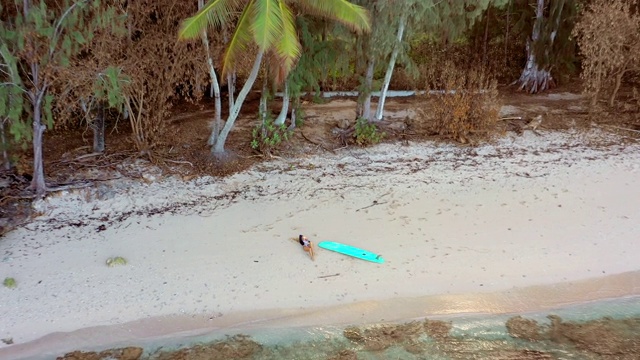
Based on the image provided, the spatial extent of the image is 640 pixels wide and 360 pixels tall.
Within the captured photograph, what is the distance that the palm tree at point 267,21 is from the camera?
26.1 feet

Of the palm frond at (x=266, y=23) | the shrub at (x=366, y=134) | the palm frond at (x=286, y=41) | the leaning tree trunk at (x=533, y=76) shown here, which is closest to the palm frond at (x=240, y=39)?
the palm frond at (x=266, y=23)

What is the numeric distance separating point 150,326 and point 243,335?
1247mm

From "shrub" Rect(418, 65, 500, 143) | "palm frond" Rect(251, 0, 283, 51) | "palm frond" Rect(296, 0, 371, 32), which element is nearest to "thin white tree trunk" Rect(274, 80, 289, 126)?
"shrub" Rect(418, 65, 500, 143)

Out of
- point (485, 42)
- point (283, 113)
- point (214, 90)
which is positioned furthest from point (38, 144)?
point (485, 42)

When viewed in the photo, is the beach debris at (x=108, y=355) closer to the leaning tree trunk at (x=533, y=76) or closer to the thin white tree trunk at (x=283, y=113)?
the thin white tree trunk at (x=283, y=113)

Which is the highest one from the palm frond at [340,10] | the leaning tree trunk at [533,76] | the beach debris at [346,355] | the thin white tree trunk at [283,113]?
the palm frond at [340,10]

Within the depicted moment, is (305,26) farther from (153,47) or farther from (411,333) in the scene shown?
(411,333)

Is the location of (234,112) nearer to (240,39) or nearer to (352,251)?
(240,39)

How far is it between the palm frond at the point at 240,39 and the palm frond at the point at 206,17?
0.21 metres

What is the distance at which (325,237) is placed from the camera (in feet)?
29.2

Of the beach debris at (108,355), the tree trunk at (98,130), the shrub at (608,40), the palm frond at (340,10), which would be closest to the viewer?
the beach debris at (108,355)

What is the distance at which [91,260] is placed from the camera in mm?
8273

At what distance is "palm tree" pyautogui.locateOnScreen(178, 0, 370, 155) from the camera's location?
796 cm

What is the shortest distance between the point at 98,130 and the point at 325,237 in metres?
5.57
